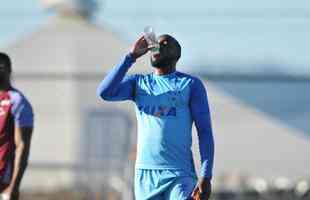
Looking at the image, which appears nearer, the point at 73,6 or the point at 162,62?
the point at 162,62

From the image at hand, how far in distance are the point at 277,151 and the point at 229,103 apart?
10.1 feet

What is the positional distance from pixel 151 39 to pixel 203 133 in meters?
0.77

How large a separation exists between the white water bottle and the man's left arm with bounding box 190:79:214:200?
0.45 meters

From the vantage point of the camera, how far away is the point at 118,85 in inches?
460

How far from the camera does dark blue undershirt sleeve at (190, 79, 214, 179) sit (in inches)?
455

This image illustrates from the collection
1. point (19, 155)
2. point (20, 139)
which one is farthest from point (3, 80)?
point (19, 155)

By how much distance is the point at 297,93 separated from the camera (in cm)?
3916

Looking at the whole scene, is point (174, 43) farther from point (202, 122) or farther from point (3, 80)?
point (3, 80)

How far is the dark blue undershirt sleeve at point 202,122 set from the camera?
11562 millimetres

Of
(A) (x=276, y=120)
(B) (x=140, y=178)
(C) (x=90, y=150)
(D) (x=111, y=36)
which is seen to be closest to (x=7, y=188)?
(B) (x=140, y=178)

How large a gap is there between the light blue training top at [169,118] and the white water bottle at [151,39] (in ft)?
1.01

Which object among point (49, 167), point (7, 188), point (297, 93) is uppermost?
point (7, 188)

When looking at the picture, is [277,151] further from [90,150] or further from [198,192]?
[198,192]

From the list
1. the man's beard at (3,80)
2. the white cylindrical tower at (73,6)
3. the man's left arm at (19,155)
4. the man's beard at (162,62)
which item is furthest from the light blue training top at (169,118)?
the white cylindrical tower at (73,6)
